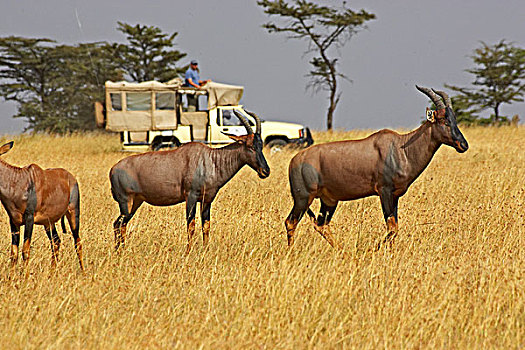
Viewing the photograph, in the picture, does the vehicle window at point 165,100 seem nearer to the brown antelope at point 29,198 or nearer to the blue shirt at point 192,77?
the blue shirt at point 192,77

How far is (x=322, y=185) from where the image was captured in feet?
24.7

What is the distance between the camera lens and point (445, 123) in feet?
24.0

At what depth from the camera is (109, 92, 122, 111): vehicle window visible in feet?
66.8

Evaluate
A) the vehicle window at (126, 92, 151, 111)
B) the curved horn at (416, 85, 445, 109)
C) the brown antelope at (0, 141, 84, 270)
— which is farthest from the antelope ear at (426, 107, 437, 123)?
the vehicle window at (126, 92, 151, 111)

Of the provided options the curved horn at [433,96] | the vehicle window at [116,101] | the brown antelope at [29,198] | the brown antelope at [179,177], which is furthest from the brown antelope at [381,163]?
the vehicle window at [116,101]

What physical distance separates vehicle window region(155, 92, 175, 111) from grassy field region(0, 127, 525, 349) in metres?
11.1

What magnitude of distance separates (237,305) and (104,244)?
2940mm

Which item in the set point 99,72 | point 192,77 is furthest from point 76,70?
point 192,77

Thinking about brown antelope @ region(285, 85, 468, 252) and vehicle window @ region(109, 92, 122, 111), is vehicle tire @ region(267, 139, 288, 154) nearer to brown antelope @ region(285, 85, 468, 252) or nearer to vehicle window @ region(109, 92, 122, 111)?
vehicle window @ region(109, 92, 122, 111)

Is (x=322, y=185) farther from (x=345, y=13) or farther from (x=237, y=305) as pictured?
(x=345, y=13)

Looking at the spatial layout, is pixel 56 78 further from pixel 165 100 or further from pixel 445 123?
pixel 445 123

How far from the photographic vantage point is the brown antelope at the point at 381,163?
287 inches

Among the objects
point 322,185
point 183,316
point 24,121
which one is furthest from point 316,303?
point 24,121

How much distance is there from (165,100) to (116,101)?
1.54m
